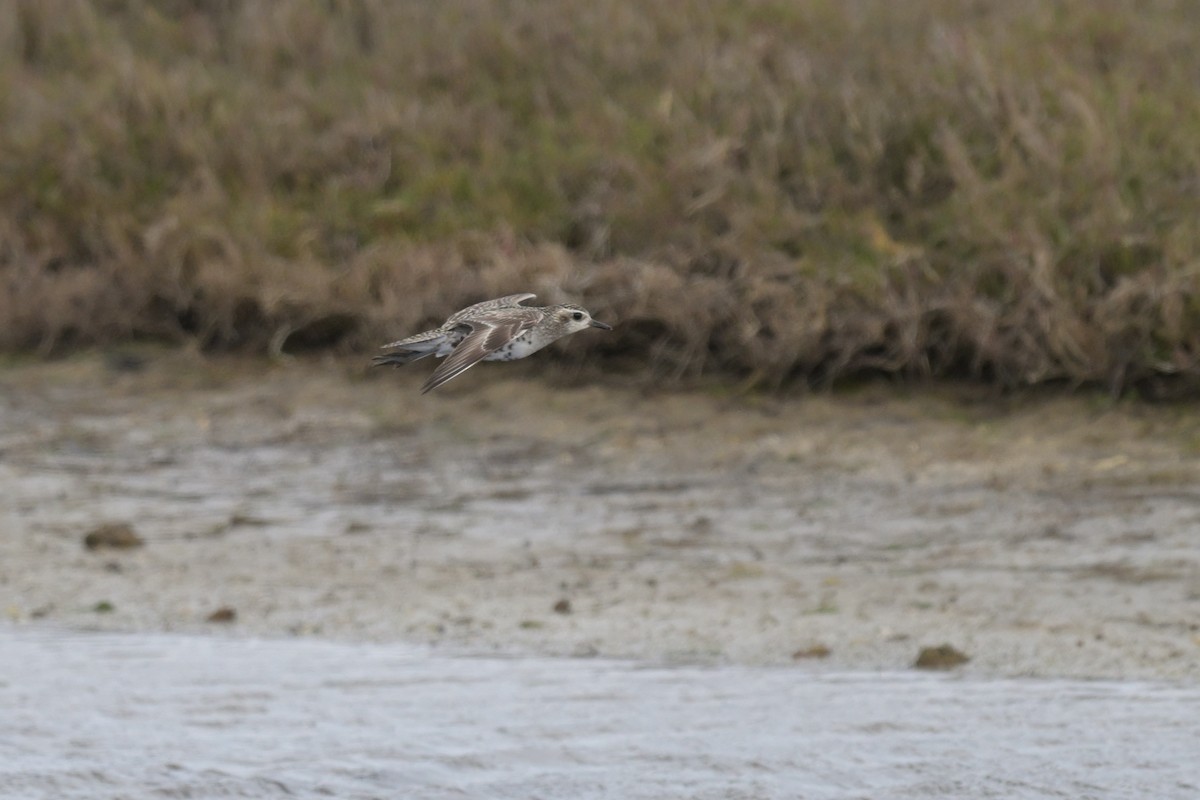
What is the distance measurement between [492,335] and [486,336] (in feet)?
0.05

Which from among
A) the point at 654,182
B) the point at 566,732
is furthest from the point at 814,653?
the point at 654,182

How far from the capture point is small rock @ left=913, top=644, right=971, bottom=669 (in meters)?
7.04

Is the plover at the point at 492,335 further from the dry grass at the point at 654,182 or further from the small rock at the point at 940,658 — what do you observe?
the dry grass at the point at 654,182

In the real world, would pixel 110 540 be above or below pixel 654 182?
below

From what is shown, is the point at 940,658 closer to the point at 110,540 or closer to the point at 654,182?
the point at 110,540

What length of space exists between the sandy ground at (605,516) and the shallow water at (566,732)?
40 centimetres

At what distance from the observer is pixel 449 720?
661cm

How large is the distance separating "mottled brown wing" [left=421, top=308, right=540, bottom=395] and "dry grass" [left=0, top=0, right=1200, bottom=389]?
4.80 meters

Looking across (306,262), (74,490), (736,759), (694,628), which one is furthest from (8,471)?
(736,759)

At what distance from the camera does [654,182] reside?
10758 millimetres

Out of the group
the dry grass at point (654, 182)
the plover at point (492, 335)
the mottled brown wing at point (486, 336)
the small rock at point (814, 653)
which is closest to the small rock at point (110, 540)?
the dry grass at point (654, 182)

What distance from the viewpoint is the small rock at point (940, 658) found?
277 inches

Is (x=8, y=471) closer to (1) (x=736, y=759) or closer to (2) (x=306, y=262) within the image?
(2) (x=306, y=262)

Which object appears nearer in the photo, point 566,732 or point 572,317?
point 572,317
